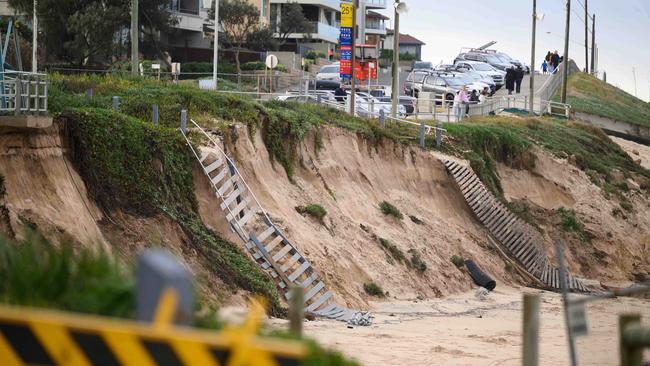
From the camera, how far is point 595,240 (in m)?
40.0

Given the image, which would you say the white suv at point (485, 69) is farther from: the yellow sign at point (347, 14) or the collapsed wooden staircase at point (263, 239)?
the collapsed wooden staircase at point (263, 239)

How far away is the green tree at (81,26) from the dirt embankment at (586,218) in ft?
59.4

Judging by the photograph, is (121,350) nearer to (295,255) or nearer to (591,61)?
(295,255)

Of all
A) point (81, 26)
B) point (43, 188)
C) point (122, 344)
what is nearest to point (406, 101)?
point (81, 26)

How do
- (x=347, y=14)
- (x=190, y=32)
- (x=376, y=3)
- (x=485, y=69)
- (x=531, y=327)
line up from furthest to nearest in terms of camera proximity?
(x=376, y=3) < (x=485, y=69) < (x=190, y=32) < (x=347, y=14) < (x=531, y=327)

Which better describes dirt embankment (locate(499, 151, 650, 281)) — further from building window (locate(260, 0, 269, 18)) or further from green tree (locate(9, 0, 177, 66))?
building window (locate(260, 0, 269, 18))

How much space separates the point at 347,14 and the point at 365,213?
9933 mm

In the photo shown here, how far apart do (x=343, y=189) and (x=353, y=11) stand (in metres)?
8.29

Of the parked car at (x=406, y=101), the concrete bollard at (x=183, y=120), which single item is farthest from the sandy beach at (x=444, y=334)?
the parked car at (x=406, y=101)

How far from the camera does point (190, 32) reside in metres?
65.3

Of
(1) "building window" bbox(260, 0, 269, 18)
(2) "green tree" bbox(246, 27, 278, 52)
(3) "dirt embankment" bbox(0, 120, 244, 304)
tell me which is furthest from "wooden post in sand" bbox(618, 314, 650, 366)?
(1) "building window" bbox(260, 0, 269, 18)

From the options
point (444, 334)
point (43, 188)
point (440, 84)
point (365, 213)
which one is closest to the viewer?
point (43, 188)

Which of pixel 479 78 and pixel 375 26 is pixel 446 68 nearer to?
pixel 479 78

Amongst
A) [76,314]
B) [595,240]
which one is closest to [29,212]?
[76,314]
